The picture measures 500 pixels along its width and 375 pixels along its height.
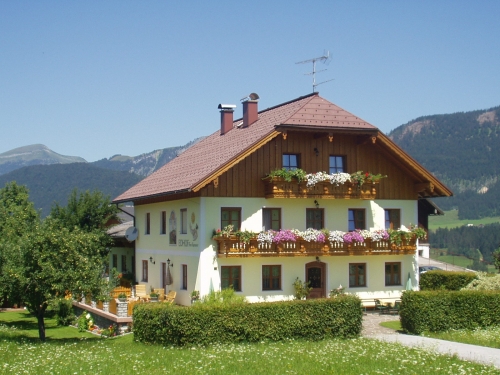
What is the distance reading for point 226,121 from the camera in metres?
37.2

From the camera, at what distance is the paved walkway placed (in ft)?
60.9

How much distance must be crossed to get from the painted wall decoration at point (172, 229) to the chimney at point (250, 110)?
611cm

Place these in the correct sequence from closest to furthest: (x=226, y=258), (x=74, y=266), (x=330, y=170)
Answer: (x=74, y=266), (x=226, y=258), (x=330, y=170)

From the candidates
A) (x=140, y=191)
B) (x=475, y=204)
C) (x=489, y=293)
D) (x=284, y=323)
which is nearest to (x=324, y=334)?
(x=284, y=323)

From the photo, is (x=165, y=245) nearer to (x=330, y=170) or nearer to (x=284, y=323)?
(x=330, y=170)

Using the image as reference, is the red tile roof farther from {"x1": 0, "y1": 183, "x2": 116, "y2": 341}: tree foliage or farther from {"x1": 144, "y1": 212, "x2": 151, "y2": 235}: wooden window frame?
{"x1": 0, "y1": 183, "x2": 116, "y2": 341}: tree foliage

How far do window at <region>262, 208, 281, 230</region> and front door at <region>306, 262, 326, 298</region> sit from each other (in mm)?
2324

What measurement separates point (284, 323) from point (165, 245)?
1252 cm

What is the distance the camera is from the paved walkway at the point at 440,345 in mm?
18562

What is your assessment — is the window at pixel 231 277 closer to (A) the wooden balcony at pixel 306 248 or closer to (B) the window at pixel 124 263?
(A) the wooden balcony at pixel 306 248

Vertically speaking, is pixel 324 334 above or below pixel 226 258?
below

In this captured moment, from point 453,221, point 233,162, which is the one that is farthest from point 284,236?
point 453,221

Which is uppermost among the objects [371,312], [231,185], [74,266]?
[231,185]

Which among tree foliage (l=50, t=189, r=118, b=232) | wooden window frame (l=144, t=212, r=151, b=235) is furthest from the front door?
tree foliage (l=50, t=189, r=118, b=232)
